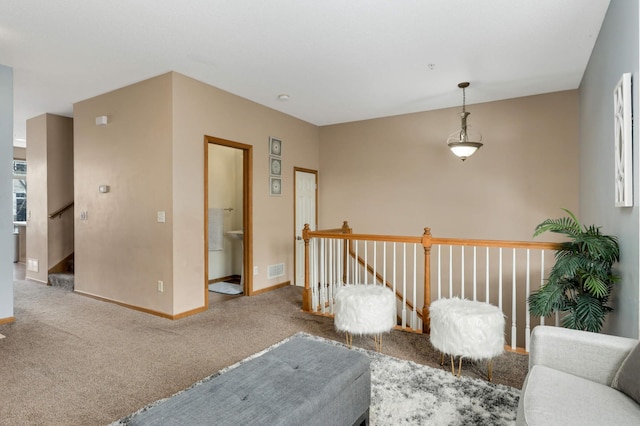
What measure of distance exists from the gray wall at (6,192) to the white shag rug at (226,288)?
7.90 ft

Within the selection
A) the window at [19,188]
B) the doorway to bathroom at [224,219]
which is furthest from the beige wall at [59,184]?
the window at [19,188]

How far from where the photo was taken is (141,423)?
135 cm

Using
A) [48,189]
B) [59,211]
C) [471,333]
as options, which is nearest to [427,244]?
[471,333]

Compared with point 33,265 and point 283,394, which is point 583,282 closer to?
point 283,394

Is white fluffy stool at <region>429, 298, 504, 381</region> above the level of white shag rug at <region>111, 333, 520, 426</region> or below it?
above

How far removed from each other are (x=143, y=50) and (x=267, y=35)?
4.16 ft

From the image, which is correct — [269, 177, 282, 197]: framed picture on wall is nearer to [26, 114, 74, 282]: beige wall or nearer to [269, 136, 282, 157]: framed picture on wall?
[269, 136, 282, 157]: framed picture on wall

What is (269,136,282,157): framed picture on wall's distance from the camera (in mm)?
5418

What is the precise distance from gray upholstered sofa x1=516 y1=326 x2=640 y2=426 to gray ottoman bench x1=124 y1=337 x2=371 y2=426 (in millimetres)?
772

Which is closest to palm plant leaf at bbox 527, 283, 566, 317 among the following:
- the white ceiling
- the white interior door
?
the white ceiling

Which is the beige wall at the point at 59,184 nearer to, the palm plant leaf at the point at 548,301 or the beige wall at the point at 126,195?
the beige wall at the point at 126,195

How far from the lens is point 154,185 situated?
13.5 feet

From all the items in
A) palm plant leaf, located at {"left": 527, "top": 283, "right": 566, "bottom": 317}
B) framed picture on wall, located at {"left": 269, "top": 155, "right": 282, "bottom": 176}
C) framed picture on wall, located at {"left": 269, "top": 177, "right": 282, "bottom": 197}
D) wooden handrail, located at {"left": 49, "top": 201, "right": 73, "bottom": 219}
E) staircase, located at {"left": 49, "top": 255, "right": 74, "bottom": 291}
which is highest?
framed picture on wall, located at {"left": 269, "top": 155, "right": 282, "bottom": 176}

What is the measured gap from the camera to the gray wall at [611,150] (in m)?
2.09
